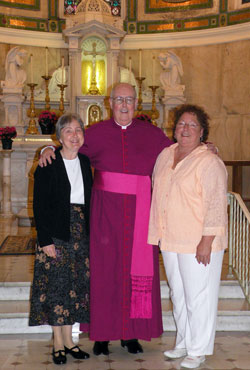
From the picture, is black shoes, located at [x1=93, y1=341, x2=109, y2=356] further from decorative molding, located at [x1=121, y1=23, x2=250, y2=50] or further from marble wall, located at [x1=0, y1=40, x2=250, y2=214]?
decorative molding, located at [x1=121, y1=23, x2=250, y2=50]

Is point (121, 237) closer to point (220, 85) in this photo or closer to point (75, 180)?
point (75, 180)

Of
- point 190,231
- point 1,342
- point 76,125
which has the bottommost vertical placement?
point 1,342

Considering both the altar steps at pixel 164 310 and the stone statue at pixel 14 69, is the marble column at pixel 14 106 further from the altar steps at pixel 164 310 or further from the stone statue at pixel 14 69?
the altar steps at pixel 164 310

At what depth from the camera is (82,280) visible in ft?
13.3

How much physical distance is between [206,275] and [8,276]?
8.31ft

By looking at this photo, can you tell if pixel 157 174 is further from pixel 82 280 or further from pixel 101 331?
pixel 101 331

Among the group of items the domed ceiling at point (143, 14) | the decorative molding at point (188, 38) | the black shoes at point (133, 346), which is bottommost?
the black shoes at point (133, 346)

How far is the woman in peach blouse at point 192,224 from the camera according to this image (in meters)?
3.74

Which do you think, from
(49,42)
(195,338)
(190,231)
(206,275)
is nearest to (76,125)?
(190,231)

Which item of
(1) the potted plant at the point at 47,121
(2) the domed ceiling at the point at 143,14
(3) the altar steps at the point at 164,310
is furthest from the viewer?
(2) the domed ceiling at the point at 143,14

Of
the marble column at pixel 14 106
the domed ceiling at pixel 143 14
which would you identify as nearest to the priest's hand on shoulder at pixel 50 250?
the marble column at pixel 14 106

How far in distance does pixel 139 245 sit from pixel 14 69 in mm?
7331

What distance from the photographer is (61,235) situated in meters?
3.92

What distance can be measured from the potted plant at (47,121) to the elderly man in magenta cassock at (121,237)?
5.86 m
